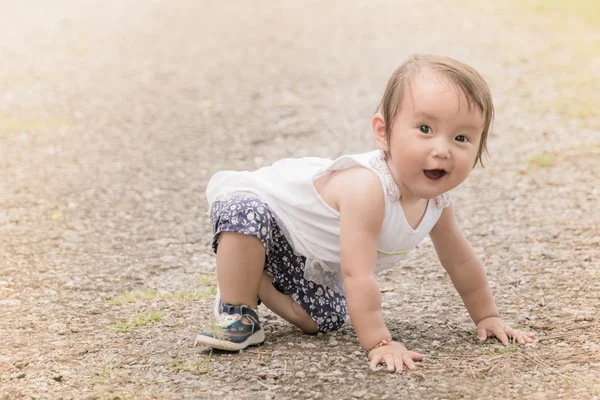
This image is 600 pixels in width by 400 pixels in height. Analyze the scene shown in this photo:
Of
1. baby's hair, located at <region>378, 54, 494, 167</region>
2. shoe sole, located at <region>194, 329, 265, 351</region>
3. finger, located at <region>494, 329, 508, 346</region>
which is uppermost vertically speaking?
baby's hair, located at <region>378, 54, 494, 167</region>

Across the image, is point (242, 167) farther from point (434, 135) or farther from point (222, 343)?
point (434, 135)

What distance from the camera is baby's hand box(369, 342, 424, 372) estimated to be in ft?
9.30

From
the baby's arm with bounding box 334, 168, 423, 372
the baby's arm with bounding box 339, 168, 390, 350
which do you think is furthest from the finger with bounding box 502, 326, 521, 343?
the baby's arm with bounding box 339, 168, 390, 350

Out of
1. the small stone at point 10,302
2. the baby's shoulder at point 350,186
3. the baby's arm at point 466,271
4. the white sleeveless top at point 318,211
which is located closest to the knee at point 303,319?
the white sleeveless top at point 318,211

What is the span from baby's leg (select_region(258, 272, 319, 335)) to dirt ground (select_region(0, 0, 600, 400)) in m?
0.07

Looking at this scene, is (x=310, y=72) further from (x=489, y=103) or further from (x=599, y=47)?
(x=489, y=103)

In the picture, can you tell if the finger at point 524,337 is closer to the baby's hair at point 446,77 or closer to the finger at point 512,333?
the finger at point 512,333

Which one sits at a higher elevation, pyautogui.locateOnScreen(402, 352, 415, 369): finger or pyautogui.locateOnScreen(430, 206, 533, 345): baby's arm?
pyautogui.locateOnScreen(430, 206, 533, 345): baby's arm

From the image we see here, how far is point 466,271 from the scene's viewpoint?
3.21 m

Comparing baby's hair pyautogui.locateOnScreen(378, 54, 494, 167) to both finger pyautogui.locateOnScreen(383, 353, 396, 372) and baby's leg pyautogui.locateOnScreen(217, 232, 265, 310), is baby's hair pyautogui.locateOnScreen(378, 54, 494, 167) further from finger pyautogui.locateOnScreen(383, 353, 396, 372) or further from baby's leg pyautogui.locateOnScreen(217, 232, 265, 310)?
finger pyautogui.locateOnScreen(383, 353, 396, 372)

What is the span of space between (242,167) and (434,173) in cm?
351

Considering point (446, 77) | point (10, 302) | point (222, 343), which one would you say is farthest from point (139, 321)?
point (446, 77)

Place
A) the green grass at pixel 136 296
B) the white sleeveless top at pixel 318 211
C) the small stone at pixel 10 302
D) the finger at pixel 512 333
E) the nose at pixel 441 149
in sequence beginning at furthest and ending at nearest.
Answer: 1. the green grass at pixel 136 296
2. the small stone at pixel 10 302
3. the finger at pixel 512 333
4. the white sleeveless top at pixel 318 211
5. the nose at pixel 441 149

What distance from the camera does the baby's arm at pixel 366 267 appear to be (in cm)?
287
